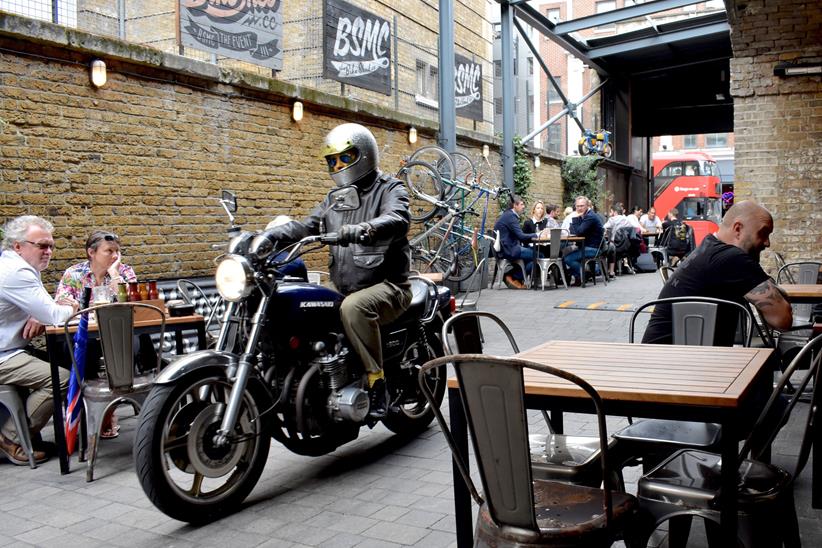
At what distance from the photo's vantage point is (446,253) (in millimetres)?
12836

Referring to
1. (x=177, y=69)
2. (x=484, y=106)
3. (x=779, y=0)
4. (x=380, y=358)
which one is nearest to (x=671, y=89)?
(x=484, y=106)

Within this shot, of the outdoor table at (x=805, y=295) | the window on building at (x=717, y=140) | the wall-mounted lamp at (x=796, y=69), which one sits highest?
the window on building at (x=717, y=140)

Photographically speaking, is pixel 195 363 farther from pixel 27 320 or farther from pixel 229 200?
pixel 27 320

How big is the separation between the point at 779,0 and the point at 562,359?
775cm

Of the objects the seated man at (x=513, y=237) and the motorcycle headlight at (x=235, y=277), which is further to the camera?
the seated man at (x=513, y=237)

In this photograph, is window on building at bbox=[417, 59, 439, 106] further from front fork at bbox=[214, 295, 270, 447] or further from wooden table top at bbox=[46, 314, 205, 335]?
front fork at bbox=[214, 295, 270, 447]

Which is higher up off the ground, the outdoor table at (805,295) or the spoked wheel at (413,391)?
the outdoor table at (805,295)

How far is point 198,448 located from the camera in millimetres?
3648

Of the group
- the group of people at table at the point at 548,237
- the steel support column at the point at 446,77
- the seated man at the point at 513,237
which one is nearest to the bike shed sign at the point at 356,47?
the steel support column at the point at 446,77

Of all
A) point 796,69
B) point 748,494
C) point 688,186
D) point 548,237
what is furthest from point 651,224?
point 748,494

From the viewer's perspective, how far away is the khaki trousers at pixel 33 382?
15.8 feet

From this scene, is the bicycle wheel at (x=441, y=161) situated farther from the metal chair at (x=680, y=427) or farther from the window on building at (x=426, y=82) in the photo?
the metal chair at (x=680, y=427)

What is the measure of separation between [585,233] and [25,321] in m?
11.1

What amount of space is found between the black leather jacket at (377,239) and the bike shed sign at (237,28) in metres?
5.30
